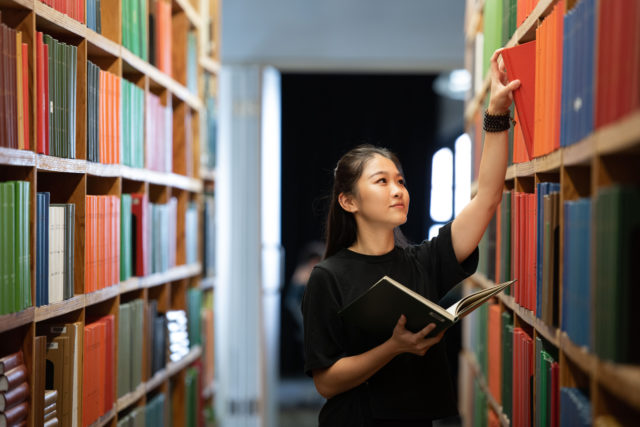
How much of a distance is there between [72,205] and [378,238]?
101 cm

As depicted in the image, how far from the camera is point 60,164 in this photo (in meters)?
2.19

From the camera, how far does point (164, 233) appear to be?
339 cm

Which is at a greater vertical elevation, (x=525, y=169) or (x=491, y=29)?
(x=491, y=29)

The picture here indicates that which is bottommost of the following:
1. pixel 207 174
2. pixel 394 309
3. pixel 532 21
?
pixel 394 309

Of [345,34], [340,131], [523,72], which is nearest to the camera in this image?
[523,72]

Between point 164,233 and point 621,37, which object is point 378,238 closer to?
point 621,37

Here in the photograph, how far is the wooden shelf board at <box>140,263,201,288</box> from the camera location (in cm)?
313

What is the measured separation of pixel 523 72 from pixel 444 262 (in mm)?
542

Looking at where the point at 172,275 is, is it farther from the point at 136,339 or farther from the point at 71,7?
the point at 71,7

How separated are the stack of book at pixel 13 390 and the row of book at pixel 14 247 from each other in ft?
0.47

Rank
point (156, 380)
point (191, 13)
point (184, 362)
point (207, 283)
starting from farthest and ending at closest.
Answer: point (207, 283), point (191, 13), point (184, 362), point (156, 380)

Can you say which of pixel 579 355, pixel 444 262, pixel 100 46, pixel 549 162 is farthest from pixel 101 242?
pixel 579 355

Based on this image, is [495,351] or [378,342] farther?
[495,351]

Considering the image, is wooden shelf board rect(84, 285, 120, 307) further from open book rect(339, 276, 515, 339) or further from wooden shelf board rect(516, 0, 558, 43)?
wooden shelf board rect(516, 0, 558, 43)
